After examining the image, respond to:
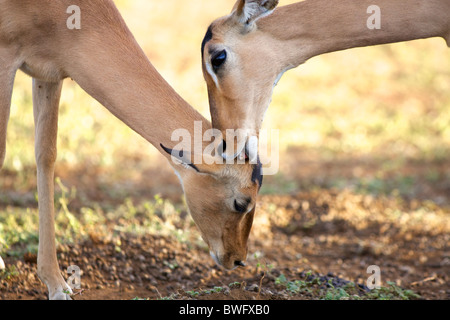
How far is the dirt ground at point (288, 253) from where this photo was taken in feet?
14.9

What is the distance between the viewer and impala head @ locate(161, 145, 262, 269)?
3965 mm

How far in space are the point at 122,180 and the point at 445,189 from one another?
418cm

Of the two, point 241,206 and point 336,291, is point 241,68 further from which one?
point 336,291

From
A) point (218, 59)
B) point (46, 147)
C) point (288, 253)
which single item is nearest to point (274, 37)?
point (218, 59)

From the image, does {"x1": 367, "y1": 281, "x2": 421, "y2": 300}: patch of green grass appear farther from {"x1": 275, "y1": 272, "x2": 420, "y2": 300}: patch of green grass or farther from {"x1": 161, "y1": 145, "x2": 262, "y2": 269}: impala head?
{"x1": 161, "y1": 145, "x2": 262, "y2": 269}: impala head

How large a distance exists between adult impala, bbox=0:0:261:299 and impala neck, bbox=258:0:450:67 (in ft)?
2.77

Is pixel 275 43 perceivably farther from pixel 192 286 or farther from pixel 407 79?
pixel 407 79

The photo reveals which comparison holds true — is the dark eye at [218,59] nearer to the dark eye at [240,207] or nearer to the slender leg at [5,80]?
the dark eye at [240,207]

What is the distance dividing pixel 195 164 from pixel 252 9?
115cm

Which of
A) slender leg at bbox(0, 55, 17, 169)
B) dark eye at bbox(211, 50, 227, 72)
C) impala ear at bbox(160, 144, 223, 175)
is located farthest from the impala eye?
slender leg at bbox(0, 55, 17, 169)

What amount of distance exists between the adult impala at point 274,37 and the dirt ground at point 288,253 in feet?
3.86

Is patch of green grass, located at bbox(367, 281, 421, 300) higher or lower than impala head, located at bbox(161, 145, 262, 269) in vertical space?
lower

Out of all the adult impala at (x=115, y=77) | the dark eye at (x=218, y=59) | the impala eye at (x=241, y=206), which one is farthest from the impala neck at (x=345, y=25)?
the impala eye at (x=241, y=206)

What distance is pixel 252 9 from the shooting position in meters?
4.15
